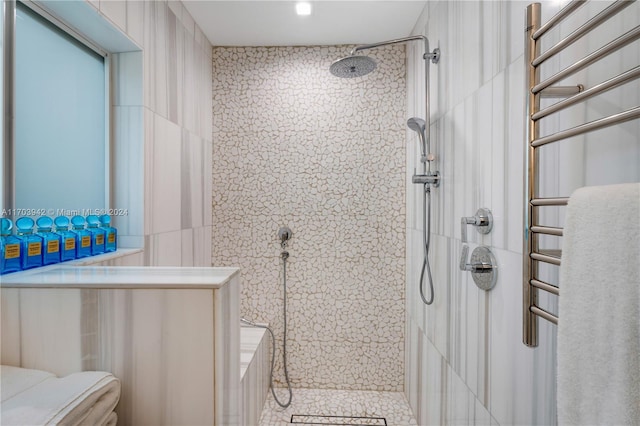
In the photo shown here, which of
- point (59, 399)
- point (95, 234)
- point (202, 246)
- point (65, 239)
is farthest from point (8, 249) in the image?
point (202, 246)

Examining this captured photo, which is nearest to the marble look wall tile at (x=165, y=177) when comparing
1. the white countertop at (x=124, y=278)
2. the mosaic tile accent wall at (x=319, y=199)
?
the mosaic tile accent wall at (x=319, y=199)

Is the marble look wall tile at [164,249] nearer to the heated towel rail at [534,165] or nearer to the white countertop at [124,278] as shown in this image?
the white countertop at [124,278]

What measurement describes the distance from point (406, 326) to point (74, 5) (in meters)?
2.35

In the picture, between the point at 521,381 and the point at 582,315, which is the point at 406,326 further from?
the point at 582,315

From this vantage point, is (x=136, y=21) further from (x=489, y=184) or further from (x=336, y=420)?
(x=336, y=420)

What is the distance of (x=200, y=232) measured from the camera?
2279 millimetres

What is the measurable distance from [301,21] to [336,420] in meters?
2.36

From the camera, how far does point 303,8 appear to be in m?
1.99

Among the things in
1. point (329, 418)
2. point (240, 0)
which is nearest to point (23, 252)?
point (240, 0)

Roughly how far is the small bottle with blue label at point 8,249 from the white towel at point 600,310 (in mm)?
1328

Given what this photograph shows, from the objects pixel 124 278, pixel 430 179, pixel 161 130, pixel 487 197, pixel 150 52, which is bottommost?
pixel 124 278

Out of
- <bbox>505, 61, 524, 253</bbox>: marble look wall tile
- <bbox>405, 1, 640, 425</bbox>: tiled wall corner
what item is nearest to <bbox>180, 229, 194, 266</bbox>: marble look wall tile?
<bbox>405, 1, 640, 425</bbox>: tiled wall corner

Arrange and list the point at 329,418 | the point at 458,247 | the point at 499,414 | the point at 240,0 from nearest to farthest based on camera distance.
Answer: the point at 499,414
the point at 458,247
the point at 240,0
the point at 329,418

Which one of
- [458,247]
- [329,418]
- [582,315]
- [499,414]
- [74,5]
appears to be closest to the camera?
[582,315]
